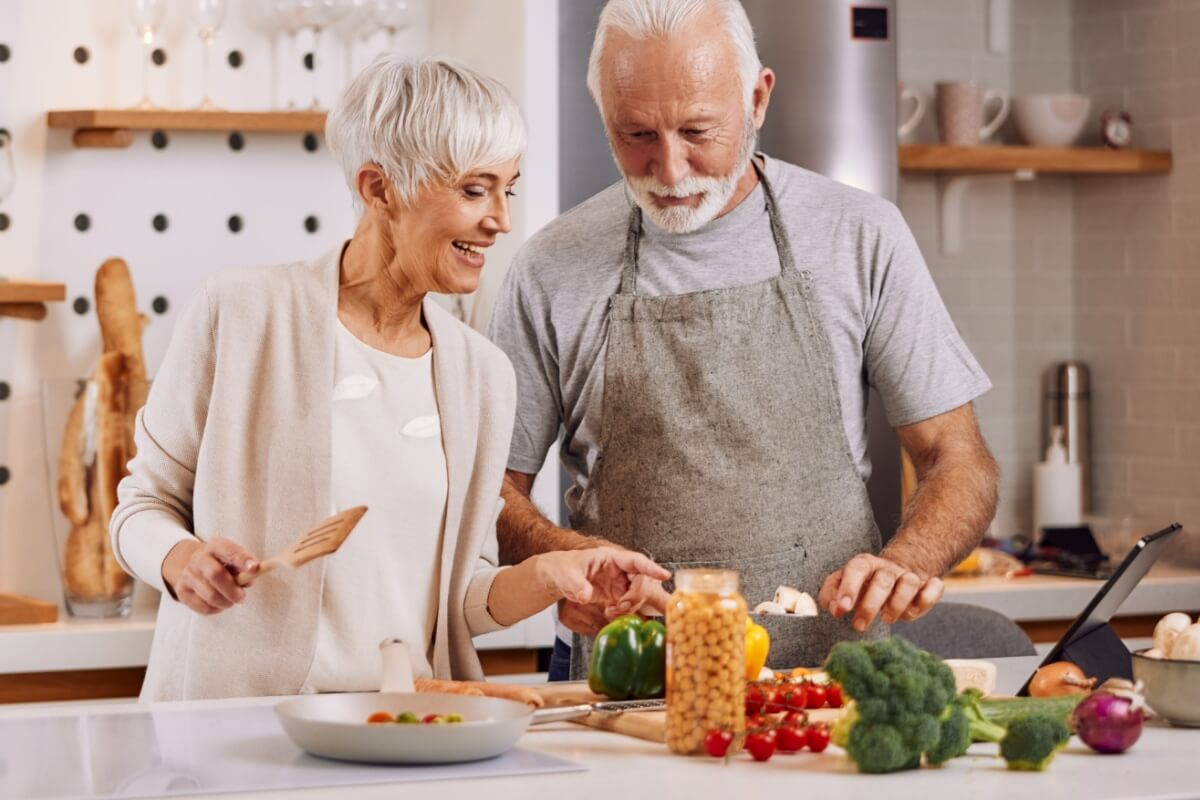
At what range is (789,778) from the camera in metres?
1.48

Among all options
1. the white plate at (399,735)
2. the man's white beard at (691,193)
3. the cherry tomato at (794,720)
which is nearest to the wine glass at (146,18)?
the man's white beard at (691,193)

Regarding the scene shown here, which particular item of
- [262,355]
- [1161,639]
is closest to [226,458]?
[262,355]

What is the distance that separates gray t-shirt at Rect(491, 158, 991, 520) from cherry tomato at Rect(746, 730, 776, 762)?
94cm

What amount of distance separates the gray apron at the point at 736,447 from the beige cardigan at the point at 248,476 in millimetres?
394

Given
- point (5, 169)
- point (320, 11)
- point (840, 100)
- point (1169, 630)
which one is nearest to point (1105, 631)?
point (1169, 630)

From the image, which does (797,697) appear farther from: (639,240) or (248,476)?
(639,240)

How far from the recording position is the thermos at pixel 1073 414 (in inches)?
172

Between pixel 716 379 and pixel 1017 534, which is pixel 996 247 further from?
pixel 716 379

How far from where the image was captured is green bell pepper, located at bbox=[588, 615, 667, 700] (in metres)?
1.83

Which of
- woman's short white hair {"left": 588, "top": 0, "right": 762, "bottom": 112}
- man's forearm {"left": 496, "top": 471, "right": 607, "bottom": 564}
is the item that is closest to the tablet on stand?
man's forearm {"left": 496, "top": 471, "right": 607, "bottom": 564}

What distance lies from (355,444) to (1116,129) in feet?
8.98

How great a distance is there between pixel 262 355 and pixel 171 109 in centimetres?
147

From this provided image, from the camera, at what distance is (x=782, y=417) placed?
7.90ft

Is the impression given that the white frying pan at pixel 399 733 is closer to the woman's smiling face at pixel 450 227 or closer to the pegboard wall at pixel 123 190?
the woman's smiling face at pixel 450 227
